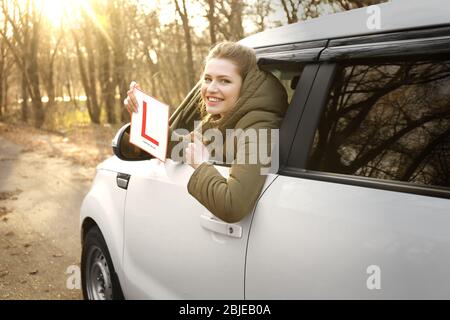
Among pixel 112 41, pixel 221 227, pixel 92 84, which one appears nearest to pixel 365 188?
pixel 221 227

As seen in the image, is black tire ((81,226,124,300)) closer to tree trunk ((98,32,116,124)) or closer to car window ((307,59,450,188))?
car window ((307,59,450,188))

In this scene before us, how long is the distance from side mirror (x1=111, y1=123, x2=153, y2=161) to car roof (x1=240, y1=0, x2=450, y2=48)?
0.96 metres

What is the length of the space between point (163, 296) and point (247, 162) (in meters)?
1.03

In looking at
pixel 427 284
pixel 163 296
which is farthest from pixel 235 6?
pixel 427 284

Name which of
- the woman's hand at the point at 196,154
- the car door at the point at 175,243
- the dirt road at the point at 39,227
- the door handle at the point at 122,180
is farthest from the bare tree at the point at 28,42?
the woman's hand at the point at 196,154

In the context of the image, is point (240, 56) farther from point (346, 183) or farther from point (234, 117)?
point (346, 183)

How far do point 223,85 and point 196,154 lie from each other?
0.38 metres

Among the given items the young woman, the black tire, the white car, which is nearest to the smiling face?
the young woman

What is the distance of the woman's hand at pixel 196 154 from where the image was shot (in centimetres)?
199

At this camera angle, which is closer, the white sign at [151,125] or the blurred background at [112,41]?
the white sign at [151,125]

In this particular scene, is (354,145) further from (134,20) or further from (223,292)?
(134,20)

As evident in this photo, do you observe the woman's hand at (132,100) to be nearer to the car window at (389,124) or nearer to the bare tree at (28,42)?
the car window at (389,124)

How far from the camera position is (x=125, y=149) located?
2805 mm

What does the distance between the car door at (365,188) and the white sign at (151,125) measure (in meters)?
0.68
